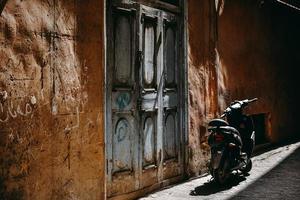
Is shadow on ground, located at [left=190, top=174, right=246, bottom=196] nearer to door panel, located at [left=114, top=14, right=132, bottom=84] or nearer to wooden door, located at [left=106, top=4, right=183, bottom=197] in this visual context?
wooden door, located at [left=106, top=4, right=183, bottom=197]

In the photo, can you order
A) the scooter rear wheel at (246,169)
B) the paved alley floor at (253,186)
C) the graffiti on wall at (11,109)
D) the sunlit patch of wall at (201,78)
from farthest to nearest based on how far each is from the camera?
the scooter rear wheel at (246,169), the sunlit patch of wall at (201,78), the paved alley floor at (253,186), the graffiti on wall at (11,109)

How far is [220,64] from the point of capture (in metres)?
8.70

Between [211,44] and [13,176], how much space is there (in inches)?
196

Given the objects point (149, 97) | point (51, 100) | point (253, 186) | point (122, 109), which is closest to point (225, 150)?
point (253, 186)

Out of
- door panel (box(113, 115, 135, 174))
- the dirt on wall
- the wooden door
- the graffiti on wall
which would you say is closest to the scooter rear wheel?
the wooden door

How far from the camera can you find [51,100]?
15.9 feet

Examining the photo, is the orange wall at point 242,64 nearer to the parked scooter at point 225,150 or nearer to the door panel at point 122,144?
the parked scooter at point 225,150

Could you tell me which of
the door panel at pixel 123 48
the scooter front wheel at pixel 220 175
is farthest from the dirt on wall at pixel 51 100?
the scooter front wheel at pixel 220 175

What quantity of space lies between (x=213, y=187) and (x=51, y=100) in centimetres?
325

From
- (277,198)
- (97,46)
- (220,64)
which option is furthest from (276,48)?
(97,46)

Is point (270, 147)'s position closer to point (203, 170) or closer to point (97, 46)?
point (203, 170)

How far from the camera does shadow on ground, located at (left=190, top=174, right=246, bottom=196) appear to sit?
21.8ft

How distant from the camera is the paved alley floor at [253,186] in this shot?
641 cm

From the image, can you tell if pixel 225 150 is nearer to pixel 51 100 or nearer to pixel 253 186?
pixel 253 186
